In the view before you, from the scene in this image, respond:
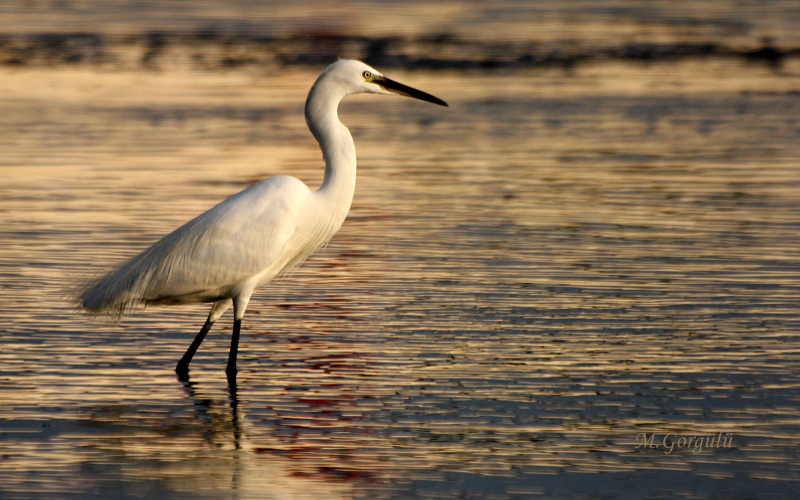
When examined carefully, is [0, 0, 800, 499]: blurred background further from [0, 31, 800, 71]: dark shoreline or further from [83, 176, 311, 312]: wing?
[0, 31, 800, 71]: dark shoreline

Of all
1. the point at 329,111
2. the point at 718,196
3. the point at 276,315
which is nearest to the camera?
the point at 329,111

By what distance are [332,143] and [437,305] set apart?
1.68 metres

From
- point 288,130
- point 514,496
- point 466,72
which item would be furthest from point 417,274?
point 466,72

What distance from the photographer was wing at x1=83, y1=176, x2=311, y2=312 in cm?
746

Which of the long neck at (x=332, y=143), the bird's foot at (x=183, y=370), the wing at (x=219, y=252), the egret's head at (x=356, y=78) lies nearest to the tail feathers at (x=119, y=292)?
the wing at (x=219, y=252)

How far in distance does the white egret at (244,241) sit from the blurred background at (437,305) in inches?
14.9

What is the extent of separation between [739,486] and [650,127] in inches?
542

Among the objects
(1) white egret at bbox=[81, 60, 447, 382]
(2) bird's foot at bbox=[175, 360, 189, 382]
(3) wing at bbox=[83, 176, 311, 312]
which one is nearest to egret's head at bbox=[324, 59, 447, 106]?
(1) white egret at bbox=[81, 60, 447, 382]

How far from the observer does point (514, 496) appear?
207 inches

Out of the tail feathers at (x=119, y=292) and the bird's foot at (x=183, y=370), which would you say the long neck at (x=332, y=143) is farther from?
the bird's foot at (x=183, y=370)

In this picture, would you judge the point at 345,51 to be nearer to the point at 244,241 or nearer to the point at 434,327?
the point at 434,327

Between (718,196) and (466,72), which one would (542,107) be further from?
(718,196)

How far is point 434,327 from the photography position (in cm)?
830

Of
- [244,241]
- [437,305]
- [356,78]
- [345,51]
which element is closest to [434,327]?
[437,305]
